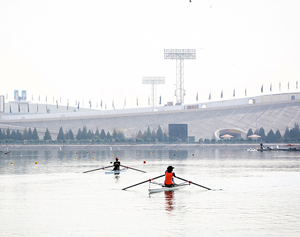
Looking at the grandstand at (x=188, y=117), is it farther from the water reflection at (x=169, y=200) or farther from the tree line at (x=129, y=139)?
the water reflection at (x=169, y=200)

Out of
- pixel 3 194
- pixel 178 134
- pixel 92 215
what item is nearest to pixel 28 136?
pixel 178 134

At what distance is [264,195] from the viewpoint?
32000 mm

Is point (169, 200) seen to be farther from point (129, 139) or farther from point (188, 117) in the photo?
point (188, 117)

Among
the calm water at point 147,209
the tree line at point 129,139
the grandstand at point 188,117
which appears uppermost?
the grandstand at point 188,117

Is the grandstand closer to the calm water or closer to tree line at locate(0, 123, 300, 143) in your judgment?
tree line at locate(0, 123, 300, 143)

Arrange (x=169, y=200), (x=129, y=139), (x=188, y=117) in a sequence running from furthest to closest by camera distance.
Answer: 1. (x=188, y=117)
2. (x=129, y=139)
3. (x=169, y=200)

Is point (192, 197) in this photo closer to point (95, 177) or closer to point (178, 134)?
point (95, 177)

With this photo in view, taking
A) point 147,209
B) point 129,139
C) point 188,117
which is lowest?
point 147,209

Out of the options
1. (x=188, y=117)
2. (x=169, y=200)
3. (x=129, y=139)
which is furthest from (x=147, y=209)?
(x=188, y=117)

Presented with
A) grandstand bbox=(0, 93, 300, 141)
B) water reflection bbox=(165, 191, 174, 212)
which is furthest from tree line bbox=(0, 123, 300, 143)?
water reflection bbox=(165, 191, 174, 212)

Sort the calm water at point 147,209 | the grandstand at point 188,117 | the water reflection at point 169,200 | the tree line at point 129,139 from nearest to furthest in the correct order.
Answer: the calm water at point 147,209, the water reflection at point 169,200, the tree line at point 129,139, the grandstand at point 188,117

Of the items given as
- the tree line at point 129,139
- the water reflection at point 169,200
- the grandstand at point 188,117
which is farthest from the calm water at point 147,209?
the grandstand at point 188,117

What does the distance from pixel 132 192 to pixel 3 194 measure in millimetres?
8401

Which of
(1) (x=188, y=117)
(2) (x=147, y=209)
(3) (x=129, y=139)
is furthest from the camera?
(1) (x=188, y=117)
